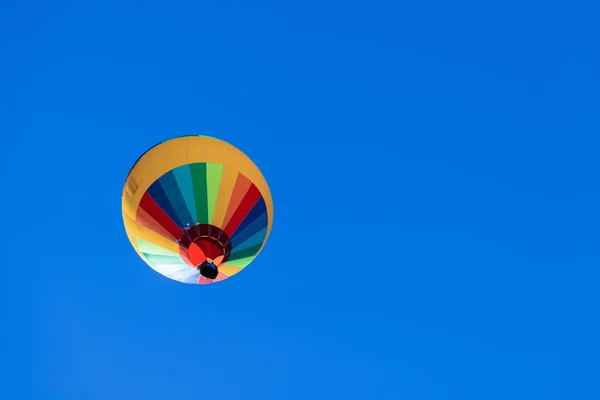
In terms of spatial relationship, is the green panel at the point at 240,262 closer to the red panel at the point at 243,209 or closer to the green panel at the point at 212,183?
the red panel at the point at 243,209

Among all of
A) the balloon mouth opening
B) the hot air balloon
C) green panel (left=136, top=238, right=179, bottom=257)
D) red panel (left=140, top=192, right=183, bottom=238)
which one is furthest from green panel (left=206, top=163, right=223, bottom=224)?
green panel (left=136, top=238, right=179, bottom=257)

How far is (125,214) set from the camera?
46.4ft

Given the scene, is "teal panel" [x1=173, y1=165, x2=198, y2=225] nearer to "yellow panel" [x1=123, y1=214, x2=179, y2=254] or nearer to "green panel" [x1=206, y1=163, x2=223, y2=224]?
"green panel" [x1=206, y1=163, x2=223, y2=224]

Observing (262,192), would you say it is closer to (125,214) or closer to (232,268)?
(232,268)

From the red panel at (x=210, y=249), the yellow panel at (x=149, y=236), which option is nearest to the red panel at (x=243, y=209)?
the red panel at (x=210, y=249)

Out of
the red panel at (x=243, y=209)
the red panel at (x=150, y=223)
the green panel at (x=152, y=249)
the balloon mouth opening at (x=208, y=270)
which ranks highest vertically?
the red panel at (x=243, y=209)

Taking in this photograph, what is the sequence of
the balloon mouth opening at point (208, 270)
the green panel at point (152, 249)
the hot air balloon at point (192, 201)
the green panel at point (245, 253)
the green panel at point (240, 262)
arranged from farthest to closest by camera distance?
the green panel at point (240, 262) < the green panel at point (245, 253) < the green panel at point (152, 249) < the balloon mouth opening at point (208, 270) < the hot air balloon at point (192, 201)

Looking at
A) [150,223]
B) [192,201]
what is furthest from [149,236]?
[192,201]

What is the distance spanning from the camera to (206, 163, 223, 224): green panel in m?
13.7

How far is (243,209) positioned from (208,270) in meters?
1.69

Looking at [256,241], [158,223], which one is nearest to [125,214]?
[158,223]

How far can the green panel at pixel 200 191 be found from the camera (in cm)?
1365

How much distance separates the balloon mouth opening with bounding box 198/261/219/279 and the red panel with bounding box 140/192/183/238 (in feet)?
2.99

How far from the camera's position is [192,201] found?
13688 mm
